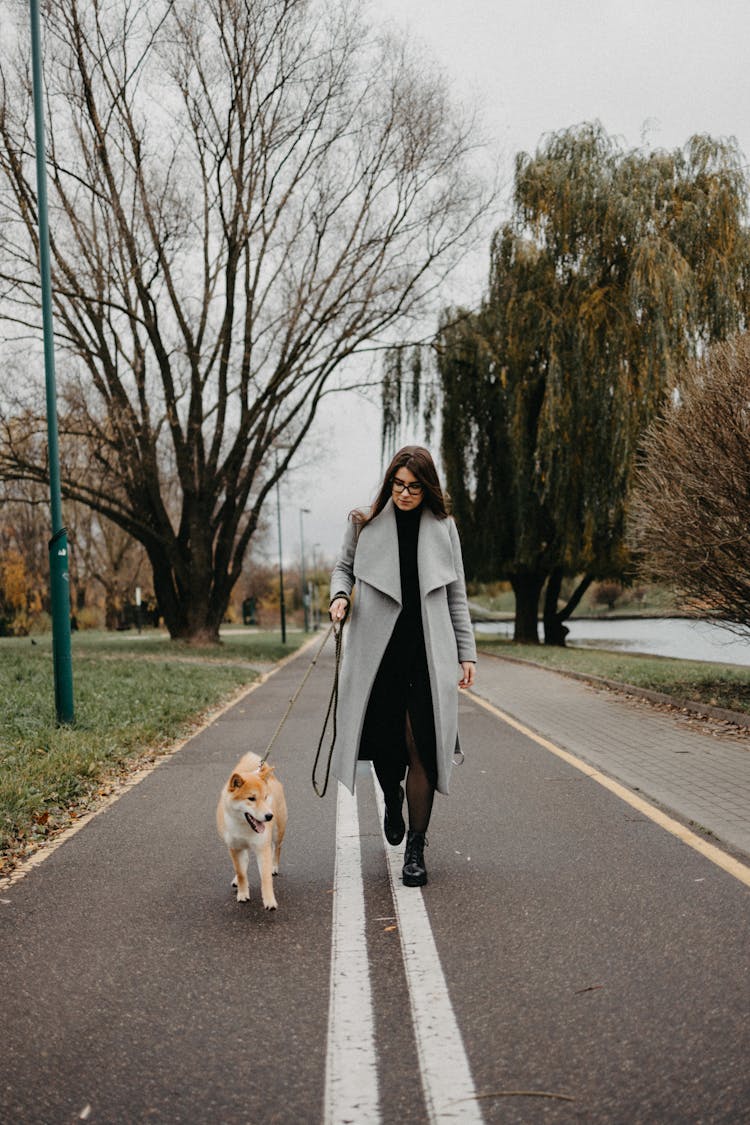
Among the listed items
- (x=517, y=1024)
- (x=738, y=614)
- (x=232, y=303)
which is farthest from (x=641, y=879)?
(x=232, y=303)

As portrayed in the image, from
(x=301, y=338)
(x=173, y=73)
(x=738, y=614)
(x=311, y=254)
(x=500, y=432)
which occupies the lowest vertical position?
(x=738, y=614)

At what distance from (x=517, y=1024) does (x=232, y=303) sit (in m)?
24.3

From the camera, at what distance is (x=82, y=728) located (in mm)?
10367

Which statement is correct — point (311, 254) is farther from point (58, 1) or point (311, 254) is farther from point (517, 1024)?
point (517, 1024)

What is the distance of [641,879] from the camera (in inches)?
191

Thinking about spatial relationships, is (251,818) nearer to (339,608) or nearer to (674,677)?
(339,608)

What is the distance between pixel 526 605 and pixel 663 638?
1403 cm

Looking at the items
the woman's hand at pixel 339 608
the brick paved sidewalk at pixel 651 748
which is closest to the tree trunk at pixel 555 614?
the brick paved sidewalk at pixel 651 748

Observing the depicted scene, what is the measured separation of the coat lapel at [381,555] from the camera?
4898 millimetres

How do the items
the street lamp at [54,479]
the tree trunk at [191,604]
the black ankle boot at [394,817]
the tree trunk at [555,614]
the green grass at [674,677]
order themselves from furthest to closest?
the tree trunk at [555,614], the tree trunk at [191,604], the green grass at [674,677], the street lamp at [54,479], the black ankle boot at [394,817]

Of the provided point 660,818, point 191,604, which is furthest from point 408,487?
point 191,604

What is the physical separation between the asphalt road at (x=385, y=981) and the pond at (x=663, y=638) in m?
9.47

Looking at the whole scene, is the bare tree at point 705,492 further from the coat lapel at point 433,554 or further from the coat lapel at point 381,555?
the coat lapel at point 381,555

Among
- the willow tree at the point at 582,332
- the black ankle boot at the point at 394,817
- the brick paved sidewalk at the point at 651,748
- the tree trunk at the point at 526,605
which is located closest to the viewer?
the black ankle boot at the point at 394,817
